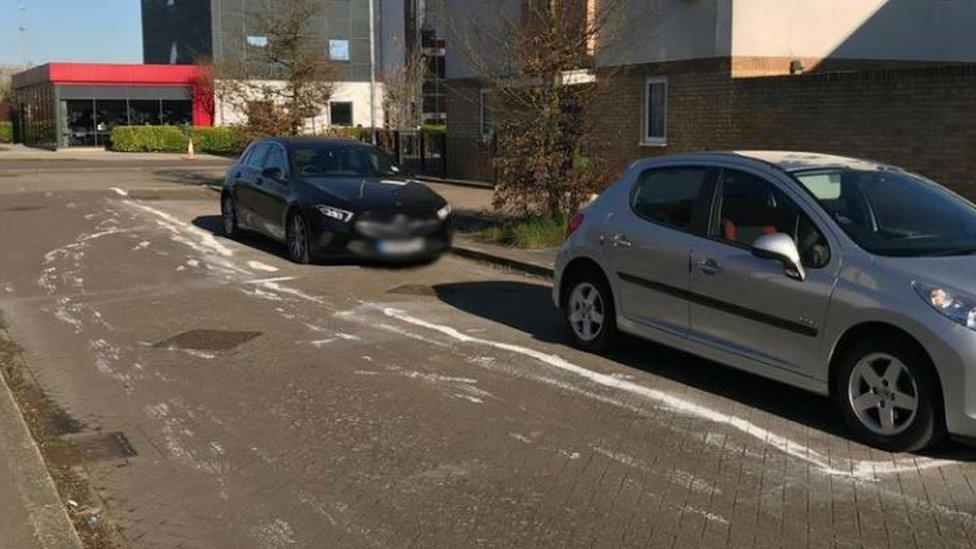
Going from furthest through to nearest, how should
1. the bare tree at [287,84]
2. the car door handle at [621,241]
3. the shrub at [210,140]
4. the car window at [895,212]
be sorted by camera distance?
1. the shrub at [210,140]
2. the bare tree at [287,84]
3. the car door handle at [621,241]
4. the car window at [895,212]

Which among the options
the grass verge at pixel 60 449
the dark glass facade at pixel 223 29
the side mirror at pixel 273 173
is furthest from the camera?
the dark glass facade at pixel 223 29

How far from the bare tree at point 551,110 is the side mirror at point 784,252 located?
7.23 m

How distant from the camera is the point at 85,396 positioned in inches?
261

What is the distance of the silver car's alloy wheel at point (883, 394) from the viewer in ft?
17.4

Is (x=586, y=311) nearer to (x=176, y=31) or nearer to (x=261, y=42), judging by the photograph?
(x=261, y=42)

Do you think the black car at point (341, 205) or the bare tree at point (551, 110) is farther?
the bare tree at point (551, 110)

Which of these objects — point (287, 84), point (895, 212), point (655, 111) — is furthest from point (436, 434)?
point (287, 84)

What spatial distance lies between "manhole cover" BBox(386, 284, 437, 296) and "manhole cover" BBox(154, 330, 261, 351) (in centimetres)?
237

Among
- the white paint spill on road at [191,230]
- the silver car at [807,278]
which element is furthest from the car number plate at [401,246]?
the silver car at [807,278]

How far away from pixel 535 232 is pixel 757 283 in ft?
23.6

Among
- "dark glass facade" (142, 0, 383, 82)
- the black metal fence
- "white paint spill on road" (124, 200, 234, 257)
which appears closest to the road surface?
"white paint spill on road" (124, 200, 234, 257)

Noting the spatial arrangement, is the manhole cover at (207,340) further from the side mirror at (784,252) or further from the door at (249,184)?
the door at (249,184)

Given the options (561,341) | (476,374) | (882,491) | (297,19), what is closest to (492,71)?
(561,341)

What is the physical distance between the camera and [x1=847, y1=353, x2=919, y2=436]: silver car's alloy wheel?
530 centimetres
